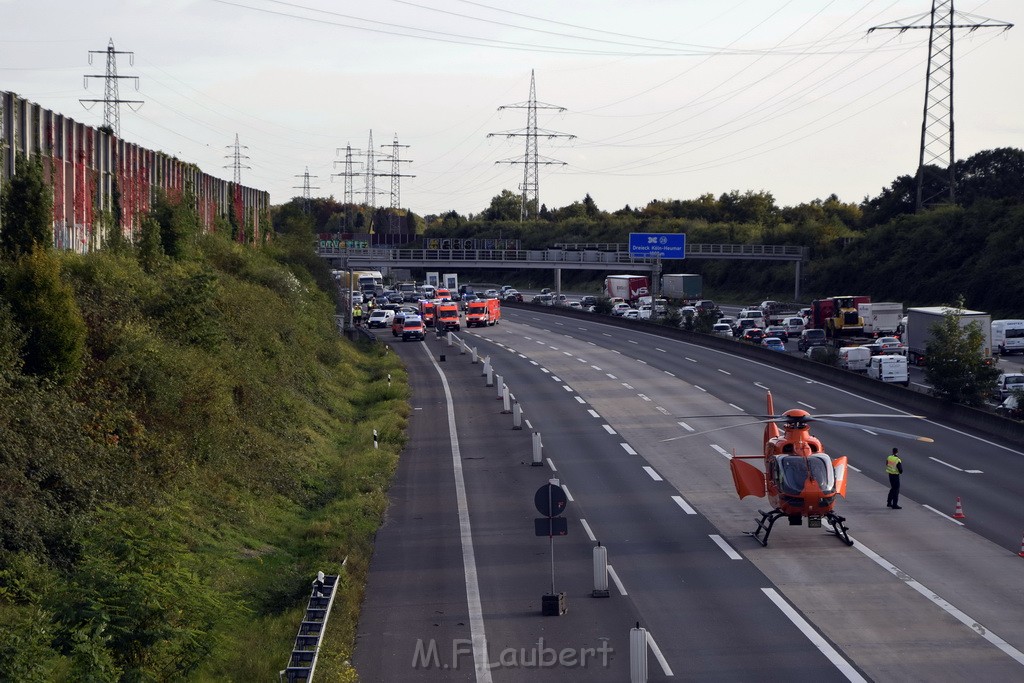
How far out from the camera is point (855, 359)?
2156 inches

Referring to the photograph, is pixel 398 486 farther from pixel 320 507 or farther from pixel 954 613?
pixel 954 613

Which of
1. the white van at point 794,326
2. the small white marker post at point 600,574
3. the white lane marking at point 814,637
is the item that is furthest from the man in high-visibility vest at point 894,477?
the white van at point 794,326

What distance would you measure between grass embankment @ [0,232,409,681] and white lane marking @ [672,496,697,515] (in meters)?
7.27

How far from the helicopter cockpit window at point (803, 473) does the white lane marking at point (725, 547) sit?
63.4 inches

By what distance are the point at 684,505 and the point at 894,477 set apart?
4.94 metres

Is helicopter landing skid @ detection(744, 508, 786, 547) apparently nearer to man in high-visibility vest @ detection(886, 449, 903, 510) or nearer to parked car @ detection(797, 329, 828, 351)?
man in high-visibility vest @ detection(886, 449, 903, 510)

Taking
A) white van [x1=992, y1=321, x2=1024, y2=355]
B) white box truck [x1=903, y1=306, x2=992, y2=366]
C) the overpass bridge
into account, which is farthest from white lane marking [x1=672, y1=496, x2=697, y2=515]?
the overpass bridge

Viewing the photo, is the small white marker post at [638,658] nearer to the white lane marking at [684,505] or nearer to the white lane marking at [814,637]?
the white lane marking at [814,637]

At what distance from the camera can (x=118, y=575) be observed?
591 inches

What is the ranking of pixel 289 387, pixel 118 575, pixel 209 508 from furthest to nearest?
pixel 289 387, pixel 209 508, pixel 118 575

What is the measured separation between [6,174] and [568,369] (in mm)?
32986

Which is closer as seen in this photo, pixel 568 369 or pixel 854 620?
pixel 854 620

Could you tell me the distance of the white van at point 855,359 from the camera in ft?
179

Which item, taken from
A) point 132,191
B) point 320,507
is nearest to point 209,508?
point 320,507
